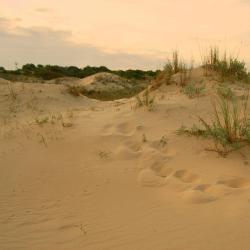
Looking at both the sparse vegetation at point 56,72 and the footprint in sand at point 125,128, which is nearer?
the footprint in sand at point 125,128

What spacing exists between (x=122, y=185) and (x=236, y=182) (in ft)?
3.61

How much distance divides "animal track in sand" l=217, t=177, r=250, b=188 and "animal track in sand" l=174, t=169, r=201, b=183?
0.91 ft

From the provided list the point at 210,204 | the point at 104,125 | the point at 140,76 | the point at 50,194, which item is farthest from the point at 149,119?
the point at 140,76

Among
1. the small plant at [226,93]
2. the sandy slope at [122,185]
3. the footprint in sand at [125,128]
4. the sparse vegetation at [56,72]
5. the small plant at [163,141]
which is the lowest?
the sandy slope at [122,185]

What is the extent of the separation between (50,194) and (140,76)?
21.1 metres

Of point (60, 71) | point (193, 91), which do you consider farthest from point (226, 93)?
point (60, 71)

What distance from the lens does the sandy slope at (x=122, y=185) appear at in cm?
342

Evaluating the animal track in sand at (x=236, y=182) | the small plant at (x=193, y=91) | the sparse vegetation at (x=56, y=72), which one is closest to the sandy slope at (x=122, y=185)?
the animal track in sand at (x=236, y=182)

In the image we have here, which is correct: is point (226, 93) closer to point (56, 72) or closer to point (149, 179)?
point (149, 179)

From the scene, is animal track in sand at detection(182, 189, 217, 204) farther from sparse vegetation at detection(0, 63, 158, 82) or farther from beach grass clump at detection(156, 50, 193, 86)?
sparse vegetation at detection(0, 63, 158, 82)

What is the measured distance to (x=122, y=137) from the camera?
595cm

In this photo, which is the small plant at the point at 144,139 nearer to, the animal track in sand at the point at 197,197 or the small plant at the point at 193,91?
the animal track in sand at the point at 197,197

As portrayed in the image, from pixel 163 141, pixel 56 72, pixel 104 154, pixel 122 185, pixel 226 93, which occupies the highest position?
pixel 56 72

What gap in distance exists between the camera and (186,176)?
182 inches
